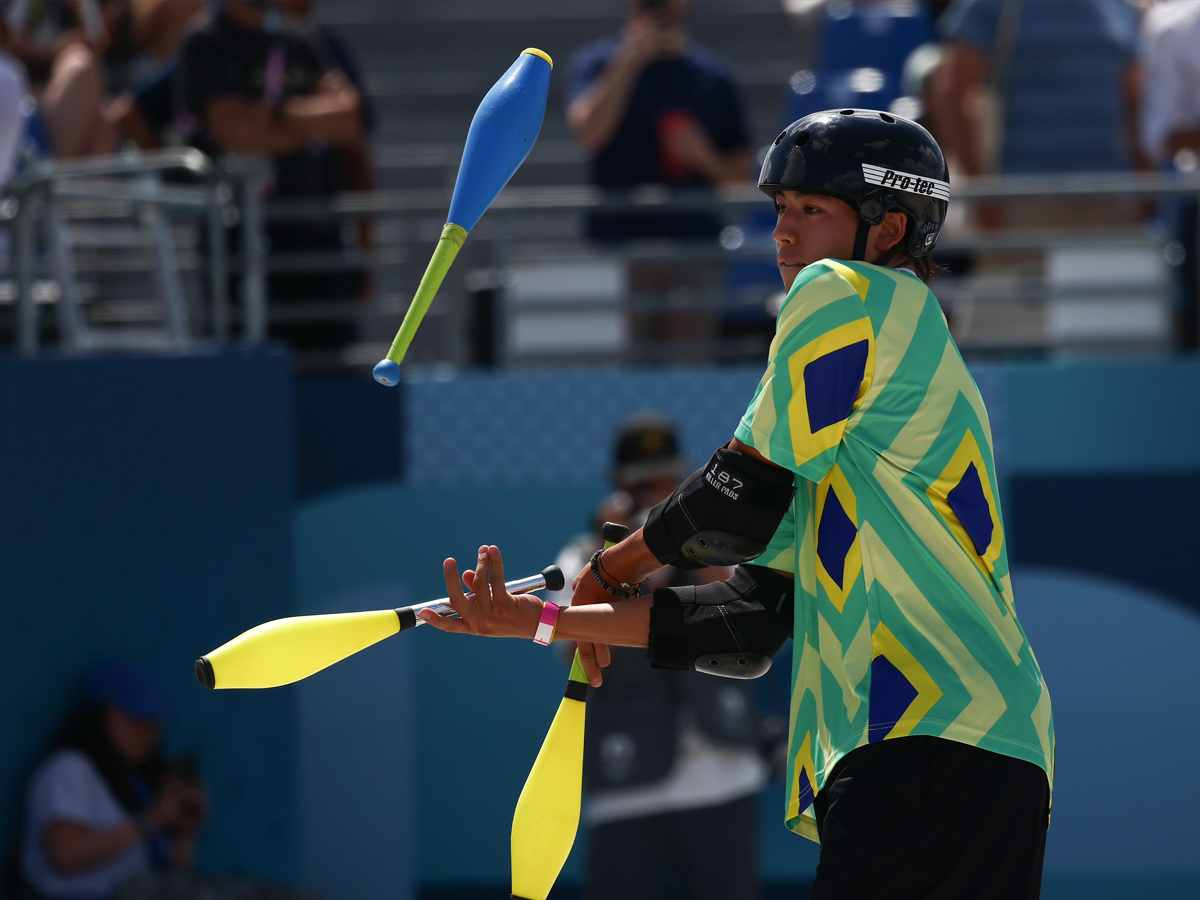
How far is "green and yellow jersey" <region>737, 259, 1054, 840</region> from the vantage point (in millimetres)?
2754

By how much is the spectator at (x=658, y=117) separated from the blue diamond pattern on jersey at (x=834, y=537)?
4.36 metres

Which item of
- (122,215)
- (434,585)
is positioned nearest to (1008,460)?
(434,585)

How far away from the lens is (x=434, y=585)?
7.24m

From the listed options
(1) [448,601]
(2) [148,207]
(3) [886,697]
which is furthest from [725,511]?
(2) [148,207]

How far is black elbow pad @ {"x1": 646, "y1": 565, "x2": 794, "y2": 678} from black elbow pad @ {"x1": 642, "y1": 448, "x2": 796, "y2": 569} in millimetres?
147

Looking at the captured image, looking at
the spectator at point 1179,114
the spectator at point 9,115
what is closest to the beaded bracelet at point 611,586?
the spectator at point 9,115

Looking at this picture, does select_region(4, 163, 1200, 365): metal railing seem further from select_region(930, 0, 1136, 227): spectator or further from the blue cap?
the blue cap

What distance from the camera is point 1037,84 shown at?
267 inches

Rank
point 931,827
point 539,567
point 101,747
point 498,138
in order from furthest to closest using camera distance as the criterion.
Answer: point 539,567
point 101,747
point 498,138
point 931,827

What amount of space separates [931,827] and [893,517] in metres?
0.50

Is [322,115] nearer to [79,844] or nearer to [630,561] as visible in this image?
[79,844]

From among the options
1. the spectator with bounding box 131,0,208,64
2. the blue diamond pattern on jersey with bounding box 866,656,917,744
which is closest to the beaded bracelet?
the blue diamond pattern on jersey with bounding box 866,656,917,744

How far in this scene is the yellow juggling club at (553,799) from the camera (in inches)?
127

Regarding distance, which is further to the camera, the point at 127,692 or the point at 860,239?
the point at 127,692
